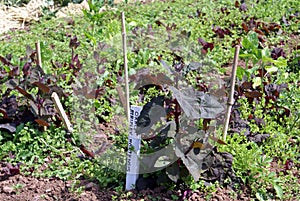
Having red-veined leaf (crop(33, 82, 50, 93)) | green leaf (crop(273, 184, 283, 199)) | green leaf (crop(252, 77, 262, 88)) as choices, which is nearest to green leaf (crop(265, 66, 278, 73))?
green leaf (crop(252, 77, 262, 88))

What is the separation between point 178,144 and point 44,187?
3.18 feet

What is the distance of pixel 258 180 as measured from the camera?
9.83 ft

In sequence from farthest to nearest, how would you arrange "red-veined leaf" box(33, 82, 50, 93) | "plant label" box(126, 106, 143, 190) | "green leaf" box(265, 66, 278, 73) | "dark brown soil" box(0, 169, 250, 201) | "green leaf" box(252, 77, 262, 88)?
"green leaf" box(265, 66, 278, 73) → "green leaf" box(252, 77, 262, 88) → "red-veined leaf" box(33, 82, 50, 93) → "dark brown soil" box(0, 169, 250, 201) → "plant label" box(126, 106, 143, 190)

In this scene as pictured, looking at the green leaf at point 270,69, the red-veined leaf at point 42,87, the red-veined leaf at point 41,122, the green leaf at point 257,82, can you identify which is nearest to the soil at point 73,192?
the red-veined leaf at point 41,122

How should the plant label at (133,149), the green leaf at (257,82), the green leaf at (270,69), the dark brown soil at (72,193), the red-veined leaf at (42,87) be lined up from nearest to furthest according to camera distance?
the plant label at (133,149)
the dark brown soil at (72,193)
the red-veined leaf at (42,87)
the green leaf at (257,82)
the green leaf at (270,69)

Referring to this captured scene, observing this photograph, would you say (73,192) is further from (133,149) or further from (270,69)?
(270,69)

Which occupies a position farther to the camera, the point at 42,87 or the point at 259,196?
the point at 42,87

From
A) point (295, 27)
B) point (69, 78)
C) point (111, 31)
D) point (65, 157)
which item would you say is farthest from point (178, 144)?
point (295, 27)

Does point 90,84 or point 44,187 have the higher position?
point 90,84

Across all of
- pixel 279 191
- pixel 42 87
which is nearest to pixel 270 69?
pixel 279 191

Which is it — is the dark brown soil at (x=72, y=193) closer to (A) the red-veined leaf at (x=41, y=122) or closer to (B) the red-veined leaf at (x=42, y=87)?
(A) the red-veined leaf at (x=41, y=122)

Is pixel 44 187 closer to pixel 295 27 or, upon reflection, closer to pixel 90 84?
pixel 90 84

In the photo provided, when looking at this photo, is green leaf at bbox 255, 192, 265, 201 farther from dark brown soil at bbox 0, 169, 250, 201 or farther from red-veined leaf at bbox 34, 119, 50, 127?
red-veined leaf at bbox 34, 119, 50, 127

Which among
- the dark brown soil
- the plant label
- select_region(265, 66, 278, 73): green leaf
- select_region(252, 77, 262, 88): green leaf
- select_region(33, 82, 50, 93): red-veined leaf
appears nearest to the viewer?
the plant label
